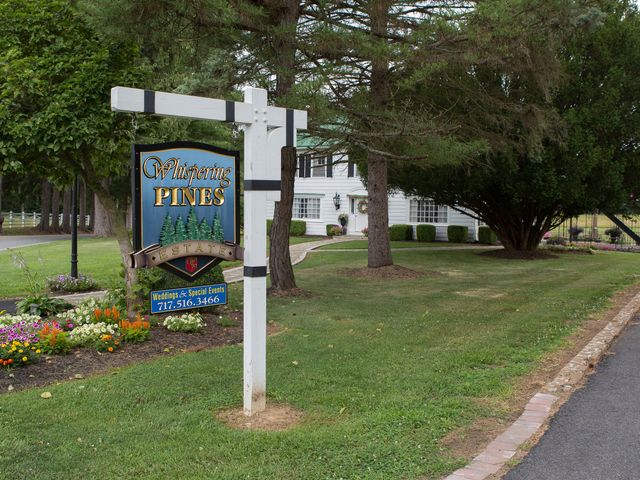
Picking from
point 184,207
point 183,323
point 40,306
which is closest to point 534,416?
point 184,207

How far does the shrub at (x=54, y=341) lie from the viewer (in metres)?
6.84

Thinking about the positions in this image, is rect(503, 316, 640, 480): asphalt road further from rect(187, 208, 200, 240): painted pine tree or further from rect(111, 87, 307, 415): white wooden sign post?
rect(187, 208, 200, 240): painted pine tree

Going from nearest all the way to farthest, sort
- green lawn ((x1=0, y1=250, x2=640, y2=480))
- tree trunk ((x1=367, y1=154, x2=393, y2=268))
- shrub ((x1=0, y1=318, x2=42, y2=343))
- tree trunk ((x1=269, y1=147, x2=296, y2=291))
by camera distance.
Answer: green lawn ((x1=0, y1=250, x2=640, y2=480)) → shrub ((x1=0, y1=318, x2=42, y2=343)) → tree trunk ((x1=269, y1=147, x2=296, y2=291)) → tree trunk ((x1=367, y1=154, x2=393, y2=268))

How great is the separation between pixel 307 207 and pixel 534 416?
31.3m

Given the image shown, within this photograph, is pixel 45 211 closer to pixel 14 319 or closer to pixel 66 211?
pixel 66 211

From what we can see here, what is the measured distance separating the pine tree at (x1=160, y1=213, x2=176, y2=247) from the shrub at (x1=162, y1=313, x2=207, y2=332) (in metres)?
2.49

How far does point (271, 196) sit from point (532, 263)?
16527mm

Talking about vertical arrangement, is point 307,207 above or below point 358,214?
above

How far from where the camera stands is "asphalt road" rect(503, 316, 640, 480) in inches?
165

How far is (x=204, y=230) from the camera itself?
20.2 feet

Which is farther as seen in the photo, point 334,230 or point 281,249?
point 334,230

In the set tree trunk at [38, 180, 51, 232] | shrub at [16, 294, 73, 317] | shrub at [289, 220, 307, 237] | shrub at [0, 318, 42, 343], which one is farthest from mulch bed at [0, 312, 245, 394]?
tree trunk at [38, 180, 51, 232]

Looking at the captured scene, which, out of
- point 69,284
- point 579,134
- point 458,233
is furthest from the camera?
point 458,233

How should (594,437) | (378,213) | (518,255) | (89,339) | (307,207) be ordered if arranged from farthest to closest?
(307,207) → (518,255) → (378,213) → (89,339) → (594,437)
